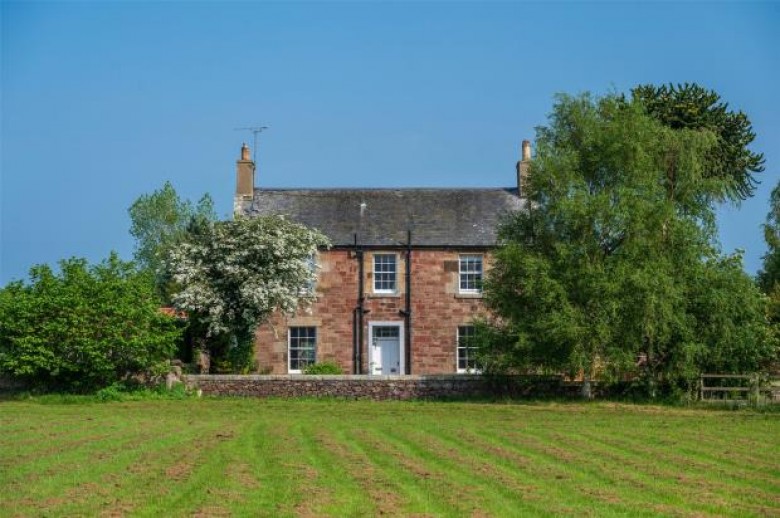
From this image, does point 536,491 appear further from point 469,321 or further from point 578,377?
point 469,321

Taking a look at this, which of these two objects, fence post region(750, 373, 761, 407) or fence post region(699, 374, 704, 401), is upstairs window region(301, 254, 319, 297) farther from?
fence post region(750, 373, 761, 407)

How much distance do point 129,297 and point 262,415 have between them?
30.1 feet

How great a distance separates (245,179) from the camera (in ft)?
159

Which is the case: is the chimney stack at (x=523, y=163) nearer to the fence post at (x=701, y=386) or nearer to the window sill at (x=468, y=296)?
the window sill at (x=468, y=296)

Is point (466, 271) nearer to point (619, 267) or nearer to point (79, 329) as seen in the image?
point (619, 267)

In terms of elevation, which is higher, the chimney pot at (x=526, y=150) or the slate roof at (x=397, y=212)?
the chimney pot at (x=526, y=150)

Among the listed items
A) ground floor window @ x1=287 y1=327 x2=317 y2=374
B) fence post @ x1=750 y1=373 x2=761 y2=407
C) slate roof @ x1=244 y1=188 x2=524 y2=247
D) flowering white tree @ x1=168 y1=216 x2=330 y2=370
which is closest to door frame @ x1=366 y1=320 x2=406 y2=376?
ground floor window @ x1=287 y1=327 x2=317 y2=374

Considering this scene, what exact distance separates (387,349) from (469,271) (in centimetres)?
474

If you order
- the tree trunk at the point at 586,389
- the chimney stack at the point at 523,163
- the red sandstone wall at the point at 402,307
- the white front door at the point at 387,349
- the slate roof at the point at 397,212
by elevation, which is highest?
the chimney stack at the point at 523,163

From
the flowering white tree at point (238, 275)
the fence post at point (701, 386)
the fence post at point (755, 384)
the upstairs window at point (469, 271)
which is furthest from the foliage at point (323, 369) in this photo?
the fence post at point (755, 384)

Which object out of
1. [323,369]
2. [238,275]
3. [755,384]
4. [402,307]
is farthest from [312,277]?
[755,384]

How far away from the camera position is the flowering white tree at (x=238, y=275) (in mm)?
40531

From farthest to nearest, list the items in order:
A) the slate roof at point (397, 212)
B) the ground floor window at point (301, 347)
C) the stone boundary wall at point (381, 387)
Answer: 1. the slate roof at point (397, 212)
2. the ground floor window at point (301, 347)
3. the stone boundary wall at point (381, 387)

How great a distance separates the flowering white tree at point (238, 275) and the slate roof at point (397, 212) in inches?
161
